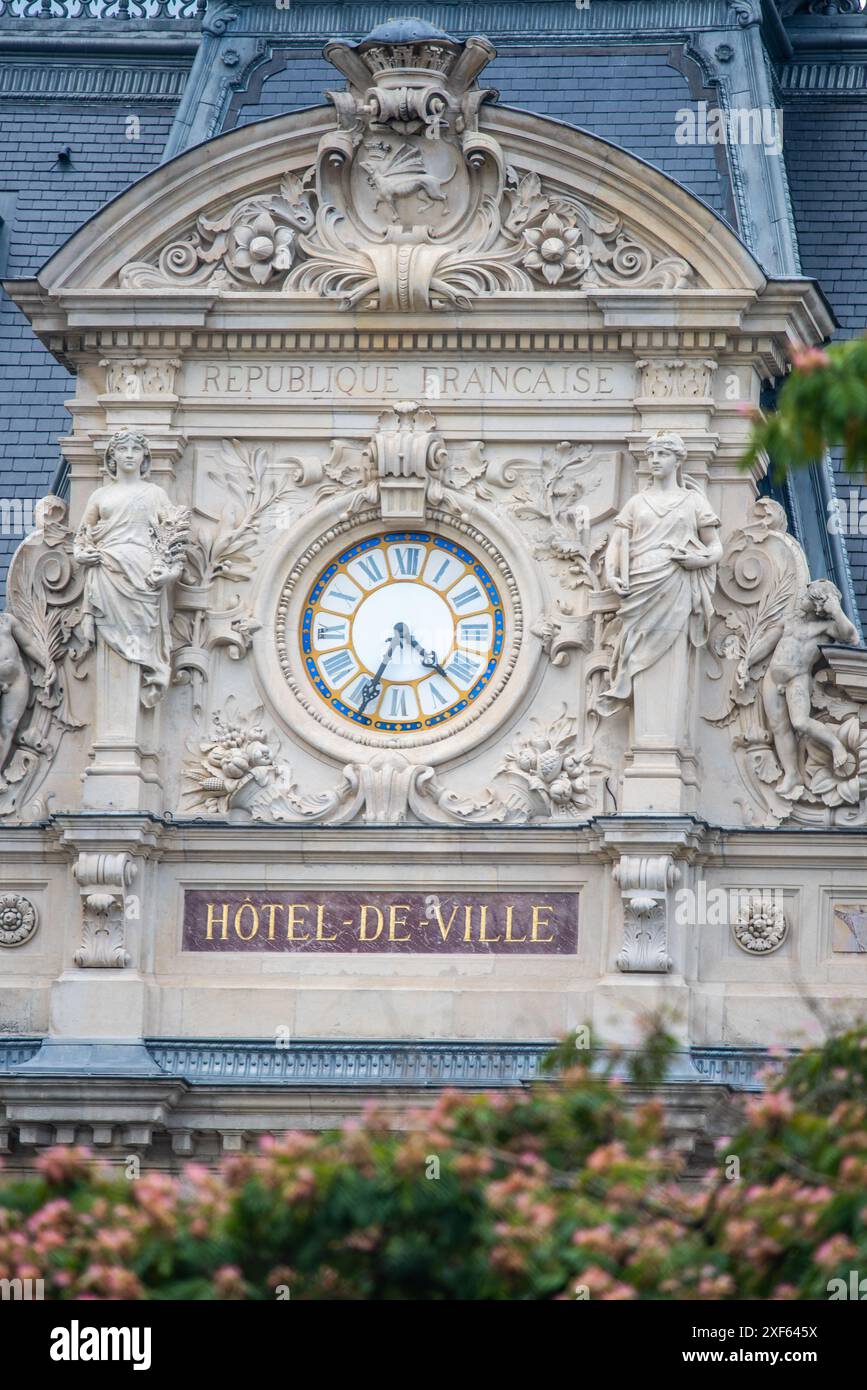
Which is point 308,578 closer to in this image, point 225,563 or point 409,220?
point 225,563

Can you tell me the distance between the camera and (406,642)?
33.9m

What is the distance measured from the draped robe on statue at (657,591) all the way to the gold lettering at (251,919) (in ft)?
10.6

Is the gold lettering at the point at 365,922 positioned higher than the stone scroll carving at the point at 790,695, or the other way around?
the stone scroll carving at the point at 790,695

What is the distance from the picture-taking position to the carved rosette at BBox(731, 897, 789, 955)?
33.3 meters

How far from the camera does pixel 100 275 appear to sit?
3425cm

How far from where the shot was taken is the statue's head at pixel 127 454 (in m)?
33.9

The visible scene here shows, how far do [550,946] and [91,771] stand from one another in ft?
12.6

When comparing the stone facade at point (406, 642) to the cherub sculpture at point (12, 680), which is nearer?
the stone facade at point (406, 642)

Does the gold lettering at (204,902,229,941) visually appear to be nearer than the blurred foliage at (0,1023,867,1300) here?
No

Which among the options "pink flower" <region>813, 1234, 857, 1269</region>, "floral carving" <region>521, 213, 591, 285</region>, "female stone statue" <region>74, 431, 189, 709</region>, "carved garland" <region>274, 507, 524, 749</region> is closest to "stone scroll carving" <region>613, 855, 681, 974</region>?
"carved garland" <region>274, 507, 524, 749</region>

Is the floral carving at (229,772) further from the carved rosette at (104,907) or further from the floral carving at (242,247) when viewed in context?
the floral carving at (242,247)

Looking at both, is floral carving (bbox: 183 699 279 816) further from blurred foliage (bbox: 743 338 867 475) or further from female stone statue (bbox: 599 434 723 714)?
blurred foliage (bbox: 743 338 867 475)

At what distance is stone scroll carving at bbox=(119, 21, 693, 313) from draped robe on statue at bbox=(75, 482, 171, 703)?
1982 mm

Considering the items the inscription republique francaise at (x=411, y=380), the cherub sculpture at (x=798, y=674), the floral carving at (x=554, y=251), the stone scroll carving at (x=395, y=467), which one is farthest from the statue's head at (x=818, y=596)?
the floral carving at (x=554, y=251)
